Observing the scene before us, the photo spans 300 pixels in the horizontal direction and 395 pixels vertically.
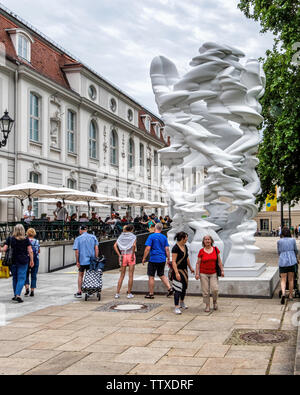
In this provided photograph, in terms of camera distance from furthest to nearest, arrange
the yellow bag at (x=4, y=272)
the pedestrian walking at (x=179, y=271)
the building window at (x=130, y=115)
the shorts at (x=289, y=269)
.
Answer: the building window at (x=130, y=115) → the yellow bag at (x=4, y=272) → the shorts at (x=289, y=269) → the pedestrian walking at (x=179, y=271)

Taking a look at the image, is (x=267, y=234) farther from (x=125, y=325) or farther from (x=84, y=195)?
(x=125, y=325)

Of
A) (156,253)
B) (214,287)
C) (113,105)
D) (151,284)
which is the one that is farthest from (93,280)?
(113,105)

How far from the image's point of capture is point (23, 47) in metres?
28.8

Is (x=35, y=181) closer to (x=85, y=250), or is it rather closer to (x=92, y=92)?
(x=92, y=92)

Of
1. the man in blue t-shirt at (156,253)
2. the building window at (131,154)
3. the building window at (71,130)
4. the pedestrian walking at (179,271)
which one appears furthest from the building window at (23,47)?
the pedestrian walking at (179,271)

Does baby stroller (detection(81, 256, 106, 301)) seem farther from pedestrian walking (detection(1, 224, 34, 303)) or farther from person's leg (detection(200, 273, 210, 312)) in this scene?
person's leg (detection(200, 273, 210, 312))

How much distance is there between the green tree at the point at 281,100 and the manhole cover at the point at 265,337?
12.6 metres

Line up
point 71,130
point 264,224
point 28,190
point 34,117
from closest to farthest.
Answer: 1. point 28,190
2. point 34,117
3. point 71,130
4. point 264,224

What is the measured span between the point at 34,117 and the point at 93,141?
9070 mm

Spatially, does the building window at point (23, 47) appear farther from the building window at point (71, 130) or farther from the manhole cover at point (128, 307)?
the manhole cover at point (128, 307)

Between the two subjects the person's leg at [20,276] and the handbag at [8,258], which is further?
the person's leg at [20,276]

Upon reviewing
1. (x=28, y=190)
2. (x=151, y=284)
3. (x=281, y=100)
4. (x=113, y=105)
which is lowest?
(x=151, y=284)

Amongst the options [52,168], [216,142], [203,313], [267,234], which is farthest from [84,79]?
[267,234]

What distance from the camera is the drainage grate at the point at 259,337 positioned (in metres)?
6.92
